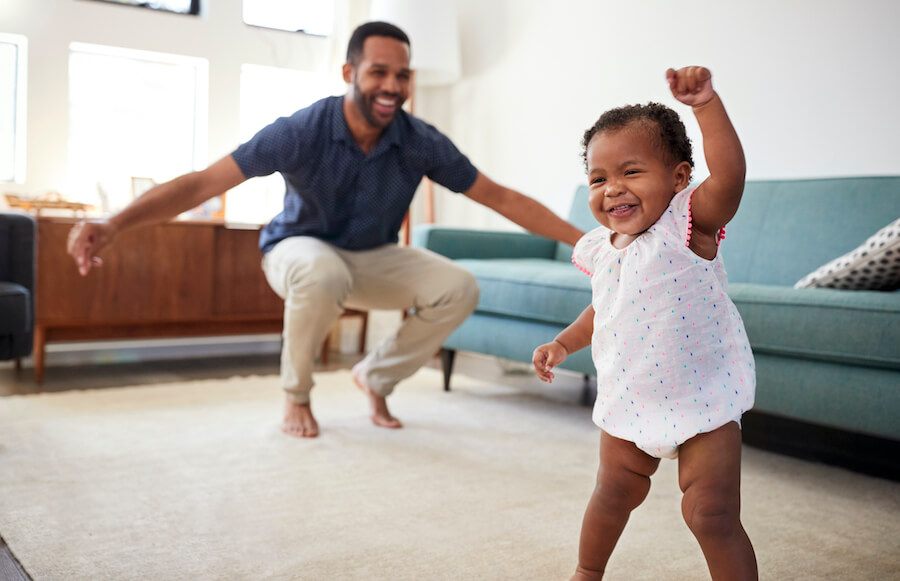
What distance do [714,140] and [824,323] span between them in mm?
1063

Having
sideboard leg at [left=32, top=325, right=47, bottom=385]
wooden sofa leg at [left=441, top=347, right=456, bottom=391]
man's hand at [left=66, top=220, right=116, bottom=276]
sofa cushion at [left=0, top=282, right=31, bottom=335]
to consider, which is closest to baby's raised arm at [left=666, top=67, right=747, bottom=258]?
man's hand at [left=66, top=220, right=116, bottom=276]

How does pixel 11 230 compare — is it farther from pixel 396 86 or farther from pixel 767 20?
pixel 767 20

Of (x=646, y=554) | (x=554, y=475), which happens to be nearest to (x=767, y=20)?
(x=554, y=475)

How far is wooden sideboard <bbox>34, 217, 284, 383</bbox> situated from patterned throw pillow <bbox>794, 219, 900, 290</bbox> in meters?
2.31

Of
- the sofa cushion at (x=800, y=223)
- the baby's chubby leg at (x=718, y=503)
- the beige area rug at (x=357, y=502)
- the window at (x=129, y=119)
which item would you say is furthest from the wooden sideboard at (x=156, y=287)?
the baby's chubby leg at (x=718, y=503)

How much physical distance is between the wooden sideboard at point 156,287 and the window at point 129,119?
0.46 m

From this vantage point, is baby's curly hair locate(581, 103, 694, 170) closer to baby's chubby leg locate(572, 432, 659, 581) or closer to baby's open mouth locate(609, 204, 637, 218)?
baby's open mouth locate(609, 204, 637, 218)

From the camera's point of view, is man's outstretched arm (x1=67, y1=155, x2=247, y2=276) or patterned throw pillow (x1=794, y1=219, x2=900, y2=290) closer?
man's outstretched arm (x1=67, y1=155, x2=247, y2=276)

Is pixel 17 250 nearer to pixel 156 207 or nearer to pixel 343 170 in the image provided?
pixel 156 207

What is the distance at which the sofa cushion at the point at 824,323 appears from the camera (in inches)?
70.7

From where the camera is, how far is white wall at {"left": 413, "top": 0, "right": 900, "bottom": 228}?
2762mm

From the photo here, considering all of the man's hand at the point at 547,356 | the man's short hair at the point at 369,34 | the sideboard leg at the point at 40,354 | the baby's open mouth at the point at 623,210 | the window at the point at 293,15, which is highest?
the window at the point at 293,15

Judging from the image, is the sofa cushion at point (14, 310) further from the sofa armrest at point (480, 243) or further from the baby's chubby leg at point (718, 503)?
the baby's chubby leg at point (718, 503)

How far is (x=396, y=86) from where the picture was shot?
90.7 inches
